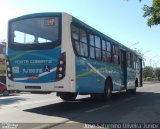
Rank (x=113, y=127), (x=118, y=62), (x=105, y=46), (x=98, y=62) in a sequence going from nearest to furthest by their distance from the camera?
(x=113, y=127) < (x=98, y=62) < (x=105, y=46) < (x=118, y=62)

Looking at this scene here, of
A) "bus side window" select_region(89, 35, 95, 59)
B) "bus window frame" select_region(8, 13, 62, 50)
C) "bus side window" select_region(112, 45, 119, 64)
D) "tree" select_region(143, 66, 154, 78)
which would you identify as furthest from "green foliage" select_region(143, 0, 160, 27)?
"tree" select_region(143, 66, 154, 78)

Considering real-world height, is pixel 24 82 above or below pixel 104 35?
below

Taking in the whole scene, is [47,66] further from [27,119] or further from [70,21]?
[27,119]

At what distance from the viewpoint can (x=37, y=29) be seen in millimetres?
14898

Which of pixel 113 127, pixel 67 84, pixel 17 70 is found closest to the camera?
pixel 113 127

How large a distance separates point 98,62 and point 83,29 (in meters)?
→ 2.63

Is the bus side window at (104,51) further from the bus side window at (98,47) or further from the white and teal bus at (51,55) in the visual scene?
the white and teal bus at (51,55)

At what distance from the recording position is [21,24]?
1524 cm

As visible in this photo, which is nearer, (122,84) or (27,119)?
(27,119)

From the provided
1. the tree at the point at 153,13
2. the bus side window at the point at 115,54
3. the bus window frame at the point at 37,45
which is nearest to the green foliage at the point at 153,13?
the tree at the point at 153,13

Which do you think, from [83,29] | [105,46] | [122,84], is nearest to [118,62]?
[122,84]

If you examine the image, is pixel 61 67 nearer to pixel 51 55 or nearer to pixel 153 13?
pixel 51 55

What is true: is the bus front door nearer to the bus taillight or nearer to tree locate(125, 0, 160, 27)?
tree locate(125, 0, 160, 27)

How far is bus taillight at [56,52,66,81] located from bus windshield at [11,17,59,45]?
2.49 ft
